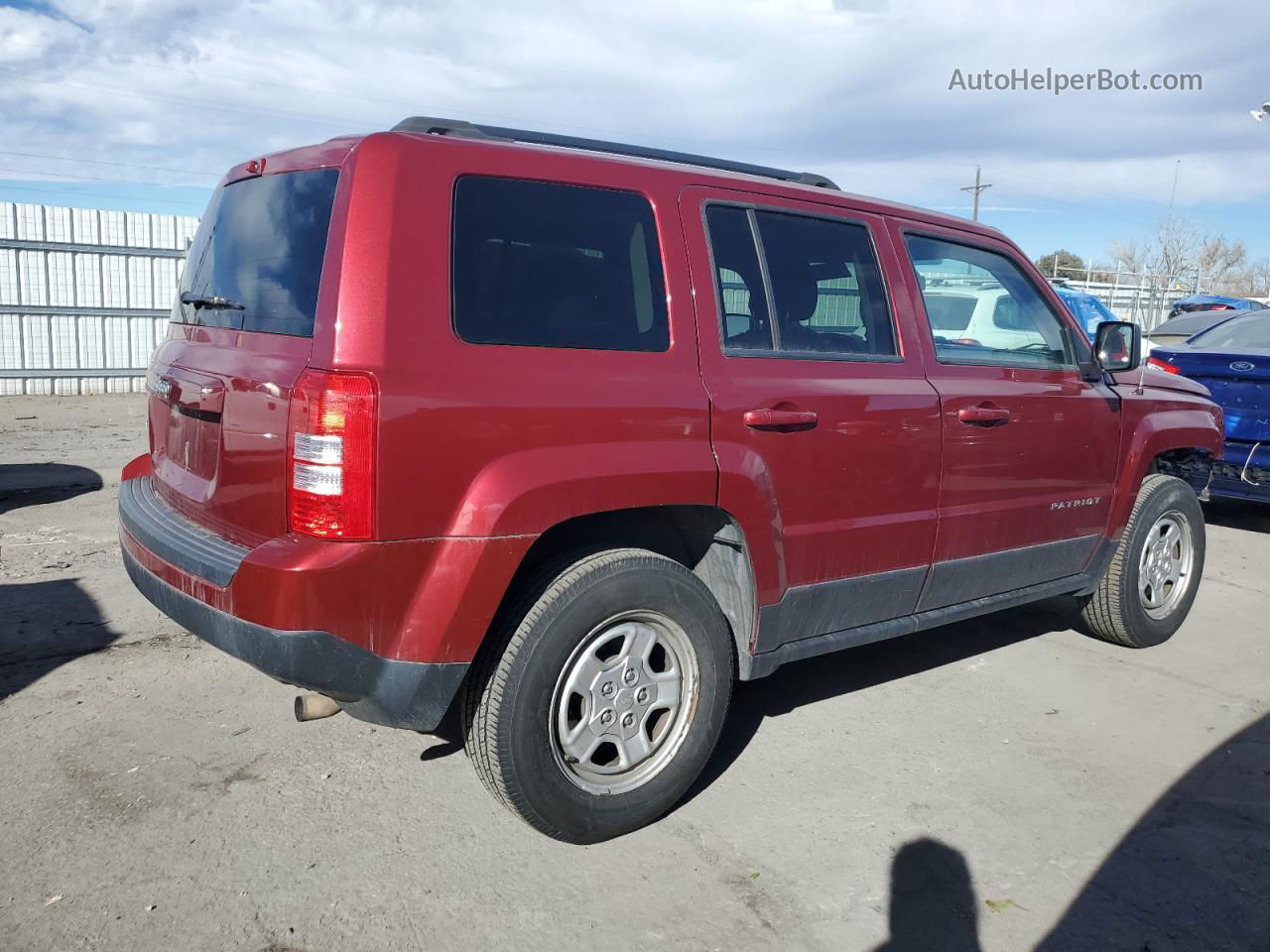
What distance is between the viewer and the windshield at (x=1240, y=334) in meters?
8.15

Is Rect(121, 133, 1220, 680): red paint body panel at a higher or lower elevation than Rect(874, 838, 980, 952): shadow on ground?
higher

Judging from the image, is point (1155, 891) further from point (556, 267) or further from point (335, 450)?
point (335, 450)

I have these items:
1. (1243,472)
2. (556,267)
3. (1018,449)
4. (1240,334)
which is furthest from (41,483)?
(1240,334)

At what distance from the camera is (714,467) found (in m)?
3.11

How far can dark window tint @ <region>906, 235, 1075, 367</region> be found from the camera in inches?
156

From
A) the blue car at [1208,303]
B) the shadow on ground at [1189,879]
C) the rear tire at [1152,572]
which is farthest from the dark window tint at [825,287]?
the blue car at [1208,303]

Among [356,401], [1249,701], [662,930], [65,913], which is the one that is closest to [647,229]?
[356,401]

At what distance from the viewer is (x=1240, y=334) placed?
840 centimetres

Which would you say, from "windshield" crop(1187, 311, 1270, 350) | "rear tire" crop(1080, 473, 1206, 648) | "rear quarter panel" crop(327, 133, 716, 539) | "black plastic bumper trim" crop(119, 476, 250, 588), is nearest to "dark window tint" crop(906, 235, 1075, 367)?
"rear tire" crop(1080, 473, 1206, 648)

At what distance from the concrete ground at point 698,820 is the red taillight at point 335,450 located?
1.03 meters

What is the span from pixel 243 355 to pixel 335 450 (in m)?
0.55

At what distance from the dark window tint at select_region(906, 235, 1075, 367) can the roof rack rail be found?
528 millimetres

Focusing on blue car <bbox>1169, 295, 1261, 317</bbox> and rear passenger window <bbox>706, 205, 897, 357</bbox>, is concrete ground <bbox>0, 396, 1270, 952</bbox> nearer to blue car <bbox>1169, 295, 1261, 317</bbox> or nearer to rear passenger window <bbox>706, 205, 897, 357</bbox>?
rear passenger window <bbox>706, 205, 897, 357</bbox>

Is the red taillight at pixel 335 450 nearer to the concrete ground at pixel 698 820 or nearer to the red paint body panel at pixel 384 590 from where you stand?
the red paint body panel at pixel 384 590
